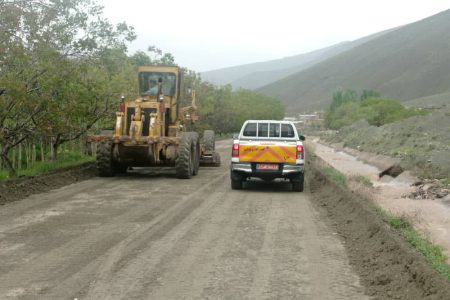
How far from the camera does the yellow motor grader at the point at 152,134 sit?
1728 cm

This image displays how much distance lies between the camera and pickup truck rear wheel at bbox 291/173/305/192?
604 inches

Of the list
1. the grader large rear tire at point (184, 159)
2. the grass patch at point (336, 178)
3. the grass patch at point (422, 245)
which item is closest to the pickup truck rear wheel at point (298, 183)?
the grass patch at point (336, 178)

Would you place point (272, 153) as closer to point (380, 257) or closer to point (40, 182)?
point (40, 182)

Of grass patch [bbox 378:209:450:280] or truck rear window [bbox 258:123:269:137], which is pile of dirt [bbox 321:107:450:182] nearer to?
truck rear window [bbox 258:123:269:137]

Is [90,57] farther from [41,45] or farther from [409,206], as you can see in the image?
[409,206]

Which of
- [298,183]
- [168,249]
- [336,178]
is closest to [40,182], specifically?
[298,183]

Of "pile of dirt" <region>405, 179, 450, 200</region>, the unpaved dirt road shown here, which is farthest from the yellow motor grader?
"pile of dirt" <region>405, 179, 450, 200</region>

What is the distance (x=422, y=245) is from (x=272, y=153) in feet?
23.9

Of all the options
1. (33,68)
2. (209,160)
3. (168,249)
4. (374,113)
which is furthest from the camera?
(374,113)

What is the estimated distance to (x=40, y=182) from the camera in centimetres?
1509

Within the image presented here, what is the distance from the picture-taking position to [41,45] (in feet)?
48.4

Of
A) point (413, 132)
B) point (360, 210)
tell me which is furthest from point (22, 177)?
point (413, 132)

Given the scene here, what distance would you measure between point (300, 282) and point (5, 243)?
4.47m

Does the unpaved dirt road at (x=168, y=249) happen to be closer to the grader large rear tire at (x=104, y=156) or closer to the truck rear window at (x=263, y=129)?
the truck rear window at (x=263, y=129)
